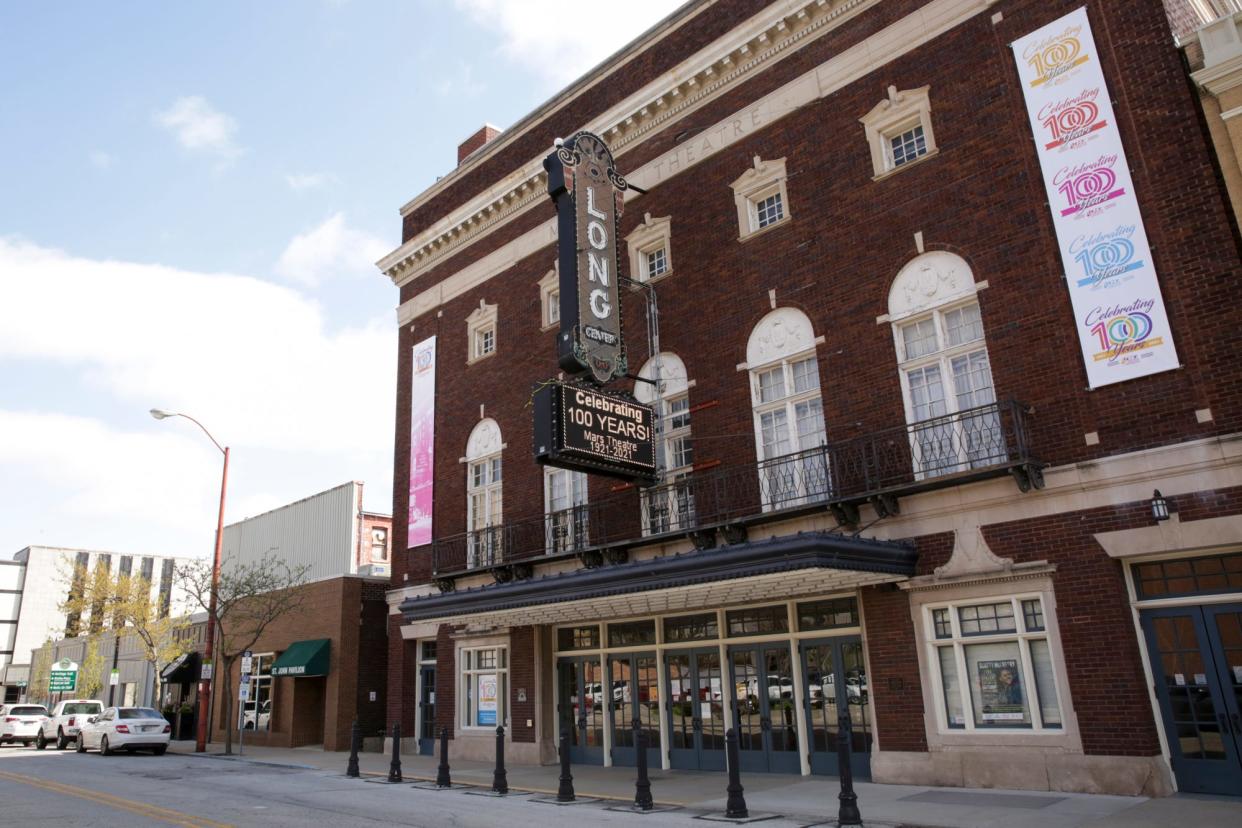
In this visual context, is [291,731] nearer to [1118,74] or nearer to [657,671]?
[657,671]

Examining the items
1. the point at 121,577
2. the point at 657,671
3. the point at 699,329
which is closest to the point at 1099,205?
the point at 699,329

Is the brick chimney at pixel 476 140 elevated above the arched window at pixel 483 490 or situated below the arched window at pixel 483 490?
above

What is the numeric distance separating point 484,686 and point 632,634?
5.17m

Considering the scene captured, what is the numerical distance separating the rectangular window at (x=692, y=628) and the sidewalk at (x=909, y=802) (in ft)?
8.14

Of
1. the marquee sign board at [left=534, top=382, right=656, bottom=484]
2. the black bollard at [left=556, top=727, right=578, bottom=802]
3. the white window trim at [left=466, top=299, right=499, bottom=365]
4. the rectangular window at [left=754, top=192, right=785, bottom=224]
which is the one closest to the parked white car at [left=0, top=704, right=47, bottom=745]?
the white window trim at [left=466, top=299, right=499, bottom=365]

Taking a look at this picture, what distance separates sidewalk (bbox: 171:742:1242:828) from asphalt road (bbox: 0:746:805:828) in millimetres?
1069

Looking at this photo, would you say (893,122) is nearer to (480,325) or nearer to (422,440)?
(480,325)

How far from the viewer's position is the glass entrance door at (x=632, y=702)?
18.1 metres

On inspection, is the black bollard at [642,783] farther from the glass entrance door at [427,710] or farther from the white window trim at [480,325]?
the white window trim at [480,325]

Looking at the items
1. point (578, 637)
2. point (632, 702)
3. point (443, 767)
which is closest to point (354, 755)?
point (443, 767)

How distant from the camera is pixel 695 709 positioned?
1727cm

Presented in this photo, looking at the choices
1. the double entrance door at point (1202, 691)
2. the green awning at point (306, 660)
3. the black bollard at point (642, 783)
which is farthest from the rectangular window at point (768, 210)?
the green awning at point (306, 660)

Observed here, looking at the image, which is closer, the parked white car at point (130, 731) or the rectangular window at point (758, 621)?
the rectangular window at point (758, 621)

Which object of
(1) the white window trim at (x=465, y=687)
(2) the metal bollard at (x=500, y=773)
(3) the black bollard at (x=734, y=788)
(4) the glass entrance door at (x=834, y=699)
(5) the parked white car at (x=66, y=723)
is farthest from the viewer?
(5) the parked white car at (x=66, y=723)
